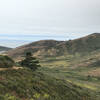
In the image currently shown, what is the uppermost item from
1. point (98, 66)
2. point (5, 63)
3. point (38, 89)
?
point (5, 63)

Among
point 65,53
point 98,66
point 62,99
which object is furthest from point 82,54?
point 62,99

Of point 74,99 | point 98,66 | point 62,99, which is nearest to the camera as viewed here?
point 62,99

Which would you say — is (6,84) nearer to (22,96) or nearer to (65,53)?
(22,96)

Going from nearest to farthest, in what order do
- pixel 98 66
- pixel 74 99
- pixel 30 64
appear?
pixel 74 99
pixel 30 64
pixel 98 66

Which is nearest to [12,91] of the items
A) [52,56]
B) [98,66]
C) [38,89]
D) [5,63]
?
[38,89]

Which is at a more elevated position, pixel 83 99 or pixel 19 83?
pixel 19 83

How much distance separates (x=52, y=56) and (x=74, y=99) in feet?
531

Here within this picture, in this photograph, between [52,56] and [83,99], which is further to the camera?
[52,56]

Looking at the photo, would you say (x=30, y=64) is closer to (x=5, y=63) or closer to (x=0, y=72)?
(x=5, y=63)

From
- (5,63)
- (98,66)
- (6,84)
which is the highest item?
(5,63)

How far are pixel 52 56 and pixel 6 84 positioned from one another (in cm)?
16827

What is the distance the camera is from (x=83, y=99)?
29625mm

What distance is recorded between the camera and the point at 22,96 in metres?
19.2

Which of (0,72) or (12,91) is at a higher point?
(0,72)
